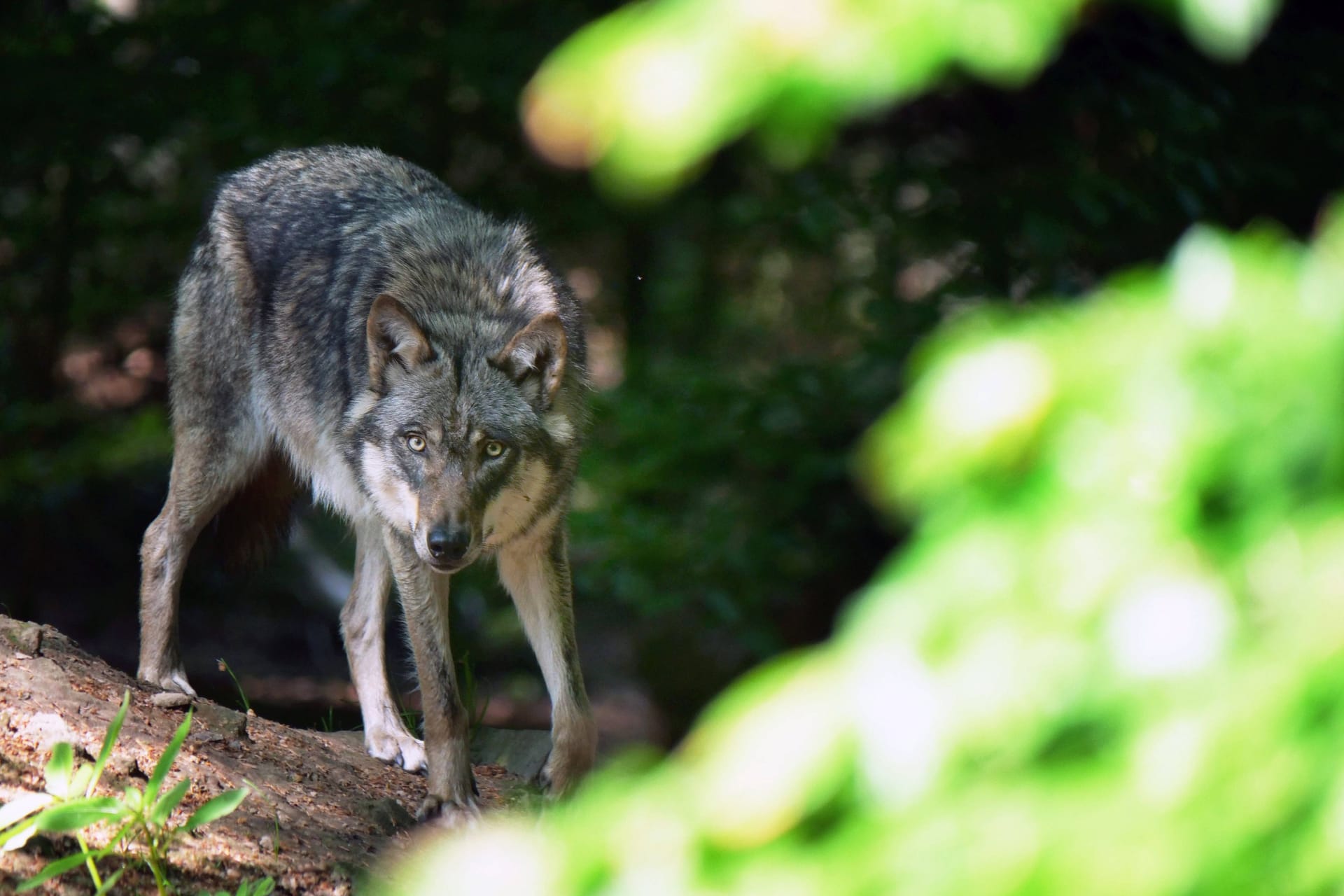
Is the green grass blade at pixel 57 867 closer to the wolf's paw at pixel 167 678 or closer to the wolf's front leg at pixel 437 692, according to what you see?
the wolf's front leg at pixel 437 692

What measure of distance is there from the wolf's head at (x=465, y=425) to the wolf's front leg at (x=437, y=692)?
16 cm

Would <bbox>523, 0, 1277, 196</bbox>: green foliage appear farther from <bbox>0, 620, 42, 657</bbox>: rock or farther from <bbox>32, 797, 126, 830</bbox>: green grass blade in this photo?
<bbox>0, 620, 42, 657</bbox>: rock

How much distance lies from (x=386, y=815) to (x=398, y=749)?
0.90 meters

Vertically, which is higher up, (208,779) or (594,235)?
(208,779)

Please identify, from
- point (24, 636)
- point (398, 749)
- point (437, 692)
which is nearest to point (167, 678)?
point (398, 749)

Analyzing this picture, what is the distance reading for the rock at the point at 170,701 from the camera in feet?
13.9

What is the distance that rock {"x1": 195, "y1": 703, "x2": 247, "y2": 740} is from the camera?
4273mm

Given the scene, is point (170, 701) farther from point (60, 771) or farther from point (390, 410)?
point (60, 771)

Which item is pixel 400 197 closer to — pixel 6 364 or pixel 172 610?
pixel 172 610

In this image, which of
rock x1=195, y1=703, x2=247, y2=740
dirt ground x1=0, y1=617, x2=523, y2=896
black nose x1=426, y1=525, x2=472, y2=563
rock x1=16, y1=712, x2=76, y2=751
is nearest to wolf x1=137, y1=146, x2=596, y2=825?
black nose x1=426, y1=525, x2=472, y2=563

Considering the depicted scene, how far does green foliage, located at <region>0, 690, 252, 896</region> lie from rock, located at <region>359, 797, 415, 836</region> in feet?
2.68

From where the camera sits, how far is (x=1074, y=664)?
3.32 ft

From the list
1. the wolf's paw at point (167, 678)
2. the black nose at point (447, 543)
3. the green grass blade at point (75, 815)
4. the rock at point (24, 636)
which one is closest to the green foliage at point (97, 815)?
the green grass blade at point (75, 815)

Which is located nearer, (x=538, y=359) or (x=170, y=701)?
(x=170, y=701)
